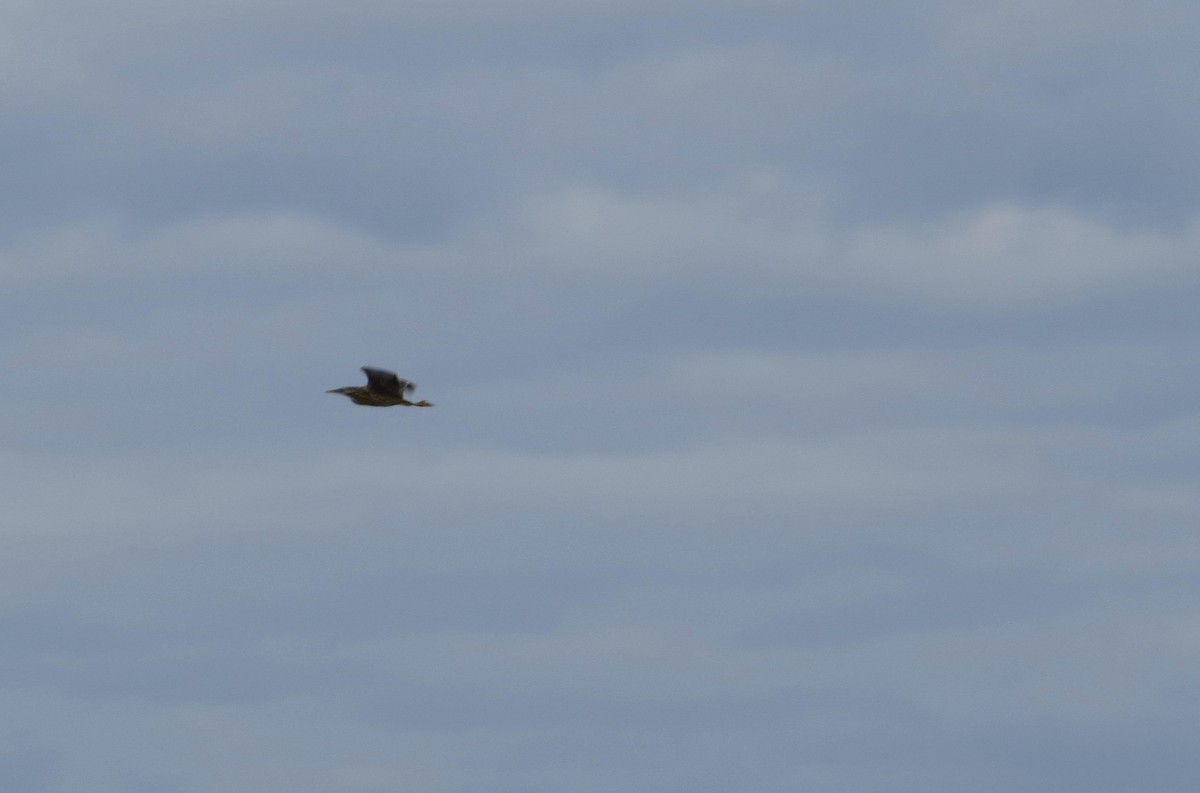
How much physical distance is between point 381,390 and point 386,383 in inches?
33.7

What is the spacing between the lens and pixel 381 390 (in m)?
194

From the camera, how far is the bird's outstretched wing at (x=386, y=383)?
631 feet

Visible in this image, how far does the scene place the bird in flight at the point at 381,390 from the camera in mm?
192625

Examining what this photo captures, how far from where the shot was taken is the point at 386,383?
193 meters

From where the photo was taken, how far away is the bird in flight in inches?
7584

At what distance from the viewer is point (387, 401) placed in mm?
194375

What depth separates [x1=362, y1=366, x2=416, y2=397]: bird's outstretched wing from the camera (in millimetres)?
192375
